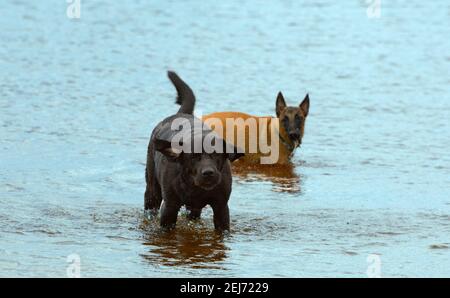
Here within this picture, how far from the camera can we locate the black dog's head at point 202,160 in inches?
369

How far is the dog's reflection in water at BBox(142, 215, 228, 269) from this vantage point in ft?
30.8

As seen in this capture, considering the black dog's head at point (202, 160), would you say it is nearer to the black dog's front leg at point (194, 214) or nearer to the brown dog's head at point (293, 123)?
the black dog's front leg at point (194, 214)

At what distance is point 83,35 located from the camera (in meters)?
24.3

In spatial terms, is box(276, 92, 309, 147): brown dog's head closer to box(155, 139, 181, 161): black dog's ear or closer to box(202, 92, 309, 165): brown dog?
box(202, 92, 309, 165): brown dog

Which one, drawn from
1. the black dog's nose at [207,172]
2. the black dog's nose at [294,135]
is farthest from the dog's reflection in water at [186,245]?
the black dog's nose at [294,135]

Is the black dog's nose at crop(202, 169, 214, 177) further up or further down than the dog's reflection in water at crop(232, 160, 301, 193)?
further up

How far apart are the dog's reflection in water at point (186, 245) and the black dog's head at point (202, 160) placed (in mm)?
552

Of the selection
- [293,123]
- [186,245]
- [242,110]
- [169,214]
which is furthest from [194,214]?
[242,110]

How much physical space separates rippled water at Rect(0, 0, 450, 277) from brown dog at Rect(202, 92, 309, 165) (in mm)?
288

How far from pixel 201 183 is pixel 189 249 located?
0.69m

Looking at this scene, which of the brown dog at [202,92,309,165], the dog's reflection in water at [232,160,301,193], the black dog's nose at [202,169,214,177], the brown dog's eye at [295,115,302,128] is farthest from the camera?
the brown dog's eye at [295,115,302,128]

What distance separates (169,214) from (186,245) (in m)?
0.30

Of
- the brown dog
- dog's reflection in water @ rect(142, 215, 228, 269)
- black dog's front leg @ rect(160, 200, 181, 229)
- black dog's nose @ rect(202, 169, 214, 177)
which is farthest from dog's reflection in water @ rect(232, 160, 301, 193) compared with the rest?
black dog's nose @ rect(202, 169, 214, 177)
